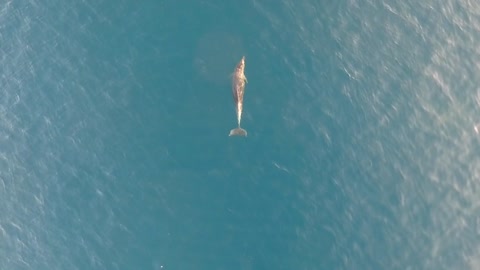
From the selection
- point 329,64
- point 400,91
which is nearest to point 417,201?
point 400,91

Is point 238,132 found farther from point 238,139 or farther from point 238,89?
point 238,89

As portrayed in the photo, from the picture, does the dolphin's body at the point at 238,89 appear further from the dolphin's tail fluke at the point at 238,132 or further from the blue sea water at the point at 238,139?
the dolphin's tail fluke at the point at 238,132

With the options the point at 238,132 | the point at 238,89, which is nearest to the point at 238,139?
the point at 238,132

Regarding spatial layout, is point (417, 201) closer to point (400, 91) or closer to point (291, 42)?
point (400, 91)

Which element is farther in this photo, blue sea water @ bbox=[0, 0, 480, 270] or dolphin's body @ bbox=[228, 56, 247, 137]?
dolphin's body @ bbox=[228, 56, 247, 137]

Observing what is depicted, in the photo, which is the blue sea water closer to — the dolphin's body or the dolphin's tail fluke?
the dolphin's body

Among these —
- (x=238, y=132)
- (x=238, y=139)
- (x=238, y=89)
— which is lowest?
(x=238, y=139)

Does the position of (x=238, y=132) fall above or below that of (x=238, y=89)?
below

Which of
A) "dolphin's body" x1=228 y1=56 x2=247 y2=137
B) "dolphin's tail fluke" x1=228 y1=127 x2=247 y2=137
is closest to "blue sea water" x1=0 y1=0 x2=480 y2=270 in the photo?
"dolphin's body" x1=228 y1=56 x2=247 y2=137
